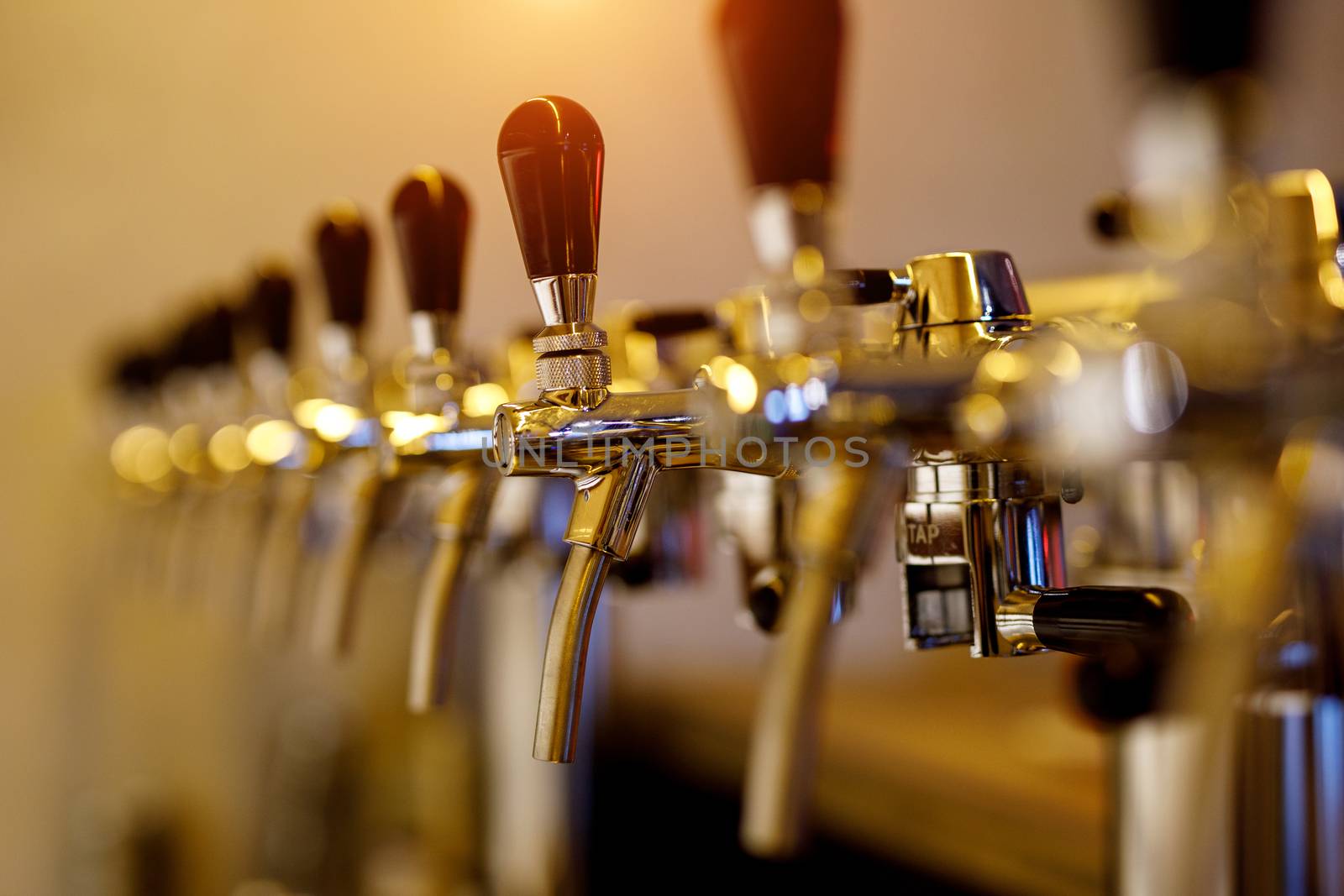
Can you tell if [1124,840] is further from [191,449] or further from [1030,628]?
[191,449]

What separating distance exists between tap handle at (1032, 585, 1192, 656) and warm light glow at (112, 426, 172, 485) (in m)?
0.85

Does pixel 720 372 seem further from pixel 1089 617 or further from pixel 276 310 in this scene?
pixel 276 310

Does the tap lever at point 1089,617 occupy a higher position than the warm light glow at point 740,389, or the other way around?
the warm light glow at point 740,389

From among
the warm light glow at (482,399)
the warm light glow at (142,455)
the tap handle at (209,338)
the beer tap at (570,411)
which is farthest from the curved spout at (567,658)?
the warm light glow at (142,455)

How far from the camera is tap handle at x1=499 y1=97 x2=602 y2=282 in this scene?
1.27 feet

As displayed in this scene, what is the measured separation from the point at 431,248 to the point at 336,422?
0.14m

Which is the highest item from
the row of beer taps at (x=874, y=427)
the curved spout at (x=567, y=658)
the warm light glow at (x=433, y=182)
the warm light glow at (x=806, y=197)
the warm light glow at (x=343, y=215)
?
the warm light glow at (x=343, y=215)

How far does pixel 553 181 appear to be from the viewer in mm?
387

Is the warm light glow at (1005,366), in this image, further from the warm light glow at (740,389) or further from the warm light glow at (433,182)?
the warm light glow at (433,182)

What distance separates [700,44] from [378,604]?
96 cm

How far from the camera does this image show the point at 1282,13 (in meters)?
0.35

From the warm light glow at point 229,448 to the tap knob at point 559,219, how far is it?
0.45 meters

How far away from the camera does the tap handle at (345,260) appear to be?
0.62 m

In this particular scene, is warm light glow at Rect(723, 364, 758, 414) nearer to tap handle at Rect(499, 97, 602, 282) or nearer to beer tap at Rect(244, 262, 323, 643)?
tap handle at Rect(499, 97, 602, 282)
